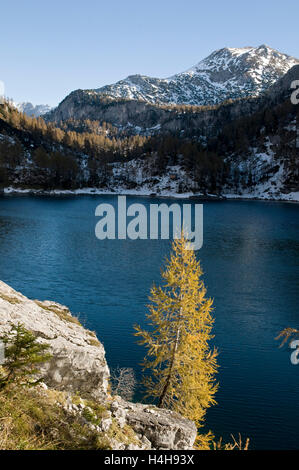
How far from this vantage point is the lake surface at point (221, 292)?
20.5 meters

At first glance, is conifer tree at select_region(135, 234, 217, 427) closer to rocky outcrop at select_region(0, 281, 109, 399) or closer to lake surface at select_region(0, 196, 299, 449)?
lake surface at select_region(0, 196, 299, 449)

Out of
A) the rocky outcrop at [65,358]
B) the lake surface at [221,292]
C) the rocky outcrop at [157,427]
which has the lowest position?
the lake surface at [221,292]

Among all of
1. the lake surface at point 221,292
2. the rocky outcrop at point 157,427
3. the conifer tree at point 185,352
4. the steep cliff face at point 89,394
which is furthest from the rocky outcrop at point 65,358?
the lake surface at point 221,292

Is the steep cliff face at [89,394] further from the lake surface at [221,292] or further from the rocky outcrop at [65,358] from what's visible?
the lake surface at [221,292]

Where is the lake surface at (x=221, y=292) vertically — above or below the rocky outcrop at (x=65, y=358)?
below

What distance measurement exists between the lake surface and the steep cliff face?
365 inches

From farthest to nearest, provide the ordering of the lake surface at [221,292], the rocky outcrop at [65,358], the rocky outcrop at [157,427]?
1. the lake surface at [221,292]
2. the rocky outcrop at [65,358]
3. the rocky outcrop at [157,427]

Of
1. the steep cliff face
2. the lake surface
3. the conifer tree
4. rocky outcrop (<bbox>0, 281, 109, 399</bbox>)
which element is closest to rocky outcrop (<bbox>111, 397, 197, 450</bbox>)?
the steep cliff face

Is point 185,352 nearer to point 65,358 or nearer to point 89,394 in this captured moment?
point 89,394

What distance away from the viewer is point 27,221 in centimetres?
8869

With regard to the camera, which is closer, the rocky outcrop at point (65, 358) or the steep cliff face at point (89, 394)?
the steep cliff face at point (89, 394)

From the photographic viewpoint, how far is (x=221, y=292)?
1615 inches

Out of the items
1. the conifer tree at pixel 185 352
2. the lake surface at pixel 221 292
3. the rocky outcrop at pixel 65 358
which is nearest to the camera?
the rocky outcrop at pixel 65 358

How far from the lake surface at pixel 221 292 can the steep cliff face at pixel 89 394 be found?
928 centimetres
